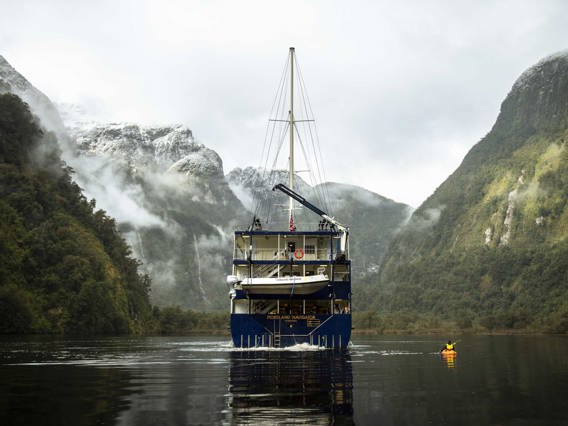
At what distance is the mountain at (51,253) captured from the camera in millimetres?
108062

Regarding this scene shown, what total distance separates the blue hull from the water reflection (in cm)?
2086

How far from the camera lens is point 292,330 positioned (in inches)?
2021

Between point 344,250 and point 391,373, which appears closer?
point 391,373

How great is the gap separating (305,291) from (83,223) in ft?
349

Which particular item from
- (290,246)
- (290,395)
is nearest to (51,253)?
(290,246)

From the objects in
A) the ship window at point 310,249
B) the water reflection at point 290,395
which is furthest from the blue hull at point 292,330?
the water reflection at point 290,395

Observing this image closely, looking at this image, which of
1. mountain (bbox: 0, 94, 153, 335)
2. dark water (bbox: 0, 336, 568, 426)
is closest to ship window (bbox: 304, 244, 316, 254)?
dark water (bbox: 0, 336, 568, 426)

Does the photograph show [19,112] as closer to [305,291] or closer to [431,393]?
[305,291]

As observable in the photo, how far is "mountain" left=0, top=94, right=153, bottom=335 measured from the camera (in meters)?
Result: 108

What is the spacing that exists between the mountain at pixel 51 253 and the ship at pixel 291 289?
55005 mm

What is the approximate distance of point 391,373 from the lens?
1141 inches

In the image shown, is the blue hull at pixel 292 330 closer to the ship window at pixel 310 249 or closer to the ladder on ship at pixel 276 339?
the ladder on ship at pixel 276 339

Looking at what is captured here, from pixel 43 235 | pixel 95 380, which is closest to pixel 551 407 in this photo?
pixel 95 380

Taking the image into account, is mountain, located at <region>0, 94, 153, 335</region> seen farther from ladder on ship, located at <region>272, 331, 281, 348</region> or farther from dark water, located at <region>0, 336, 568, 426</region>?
dark water, located at <region>0, 336, 568, 426</region>
